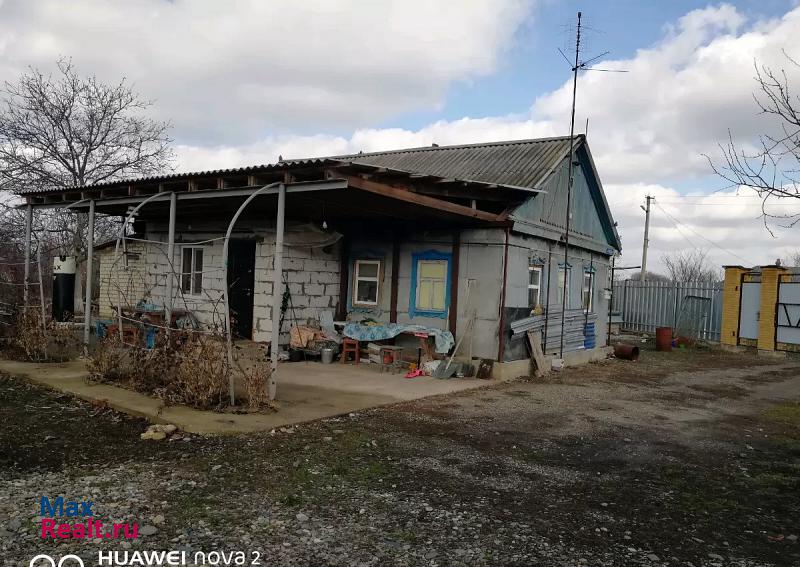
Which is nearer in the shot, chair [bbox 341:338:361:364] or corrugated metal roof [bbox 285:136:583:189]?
chair [bbox 341:338:361:364]

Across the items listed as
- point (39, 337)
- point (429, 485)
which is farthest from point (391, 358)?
point (429, 485)

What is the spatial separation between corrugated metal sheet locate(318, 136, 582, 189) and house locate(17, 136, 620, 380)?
6 centimetres

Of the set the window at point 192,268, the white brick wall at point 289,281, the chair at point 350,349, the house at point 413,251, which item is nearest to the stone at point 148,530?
the house at point 413,251

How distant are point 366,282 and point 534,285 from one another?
3.45 m

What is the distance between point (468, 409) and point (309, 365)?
392cm

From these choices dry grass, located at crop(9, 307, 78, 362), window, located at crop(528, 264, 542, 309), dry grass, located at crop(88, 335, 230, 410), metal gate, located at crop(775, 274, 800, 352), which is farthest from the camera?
metal gate, located at crop(775, 274, 800, 352)

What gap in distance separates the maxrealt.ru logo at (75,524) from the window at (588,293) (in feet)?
40.5

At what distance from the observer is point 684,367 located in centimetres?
1435

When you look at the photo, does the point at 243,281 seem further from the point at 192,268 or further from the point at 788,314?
Result: the point at 788,314

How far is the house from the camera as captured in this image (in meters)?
10.3

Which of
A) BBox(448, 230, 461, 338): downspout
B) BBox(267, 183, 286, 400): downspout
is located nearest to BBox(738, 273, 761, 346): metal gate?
BBox(448, 230, 461, 338): downspout

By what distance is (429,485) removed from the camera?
490 centimetres

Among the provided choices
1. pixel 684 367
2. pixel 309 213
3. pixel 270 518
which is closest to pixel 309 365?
pixel 309 213

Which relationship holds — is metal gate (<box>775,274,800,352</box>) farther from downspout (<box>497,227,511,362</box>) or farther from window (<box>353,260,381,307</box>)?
window (<box>353,260,381,307</box>)
